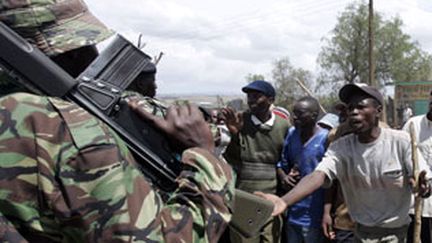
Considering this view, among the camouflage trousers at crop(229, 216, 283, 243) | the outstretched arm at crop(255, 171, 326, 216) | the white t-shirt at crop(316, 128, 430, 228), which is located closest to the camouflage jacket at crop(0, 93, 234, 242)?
the outstretched arm at crop(255, 171, 326, 216)

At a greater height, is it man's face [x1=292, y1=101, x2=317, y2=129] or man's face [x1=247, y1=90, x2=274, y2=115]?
man's face [x1=247, y1=90, x2=274, y2=115]

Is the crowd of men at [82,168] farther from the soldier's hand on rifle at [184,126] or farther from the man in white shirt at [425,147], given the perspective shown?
the man in white shirt at [425,147]

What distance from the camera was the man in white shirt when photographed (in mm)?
5258

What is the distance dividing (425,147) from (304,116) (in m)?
1.17

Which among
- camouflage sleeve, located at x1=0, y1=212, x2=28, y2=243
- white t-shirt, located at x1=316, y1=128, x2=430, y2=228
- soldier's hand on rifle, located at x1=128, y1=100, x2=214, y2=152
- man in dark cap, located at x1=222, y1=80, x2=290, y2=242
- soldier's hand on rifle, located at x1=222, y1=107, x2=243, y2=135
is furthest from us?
man in dark cap, located at x1=222, y1=80, x2=290, y2=242

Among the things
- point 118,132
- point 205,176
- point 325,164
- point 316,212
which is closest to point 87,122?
point 118,132

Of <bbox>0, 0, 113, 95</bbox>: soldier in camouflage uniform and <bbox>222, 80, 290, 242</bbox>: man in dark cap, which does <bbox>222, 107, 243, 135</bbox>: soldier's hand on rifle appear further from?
<bbox>0, 0, 113, 95</bbox>: soldier in camouflage uniform

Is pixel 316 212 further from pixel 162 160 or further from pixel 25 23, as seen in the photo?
pixel 25 23

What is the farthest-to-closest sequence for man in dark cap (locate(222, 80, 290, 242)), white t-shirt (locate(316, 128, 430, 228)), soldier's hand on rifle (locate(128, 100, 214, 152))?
man in dark cap (locate(222, 80, 290, 242)), white t-shirt (locate(316, 128, 430, 228)), soldier's hand on rifle (locate(128, 100, 214, 152))

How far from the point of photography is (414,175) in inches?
149

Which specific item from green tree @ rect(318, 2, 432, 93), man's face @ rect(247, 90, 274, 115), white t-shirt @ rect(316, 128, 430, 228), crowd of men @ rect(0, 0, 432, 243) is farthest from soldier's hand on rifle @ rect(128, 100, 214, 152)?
green tree @ rect(318, 2, 432, 93)

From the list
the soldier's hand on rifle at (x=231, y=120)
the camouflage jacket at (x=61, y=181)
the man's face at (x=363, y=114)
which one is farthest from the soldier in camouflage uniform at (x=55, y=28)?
the soldier's hand on rifle at (x=231, y=120)

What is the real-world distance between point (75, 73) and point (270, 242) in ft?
13.6

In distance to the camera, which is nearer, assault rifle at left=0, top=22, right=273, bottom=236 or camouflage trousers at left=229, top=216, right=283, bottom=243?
assault rifle at left=0, top=22, right=273, bottom=236
